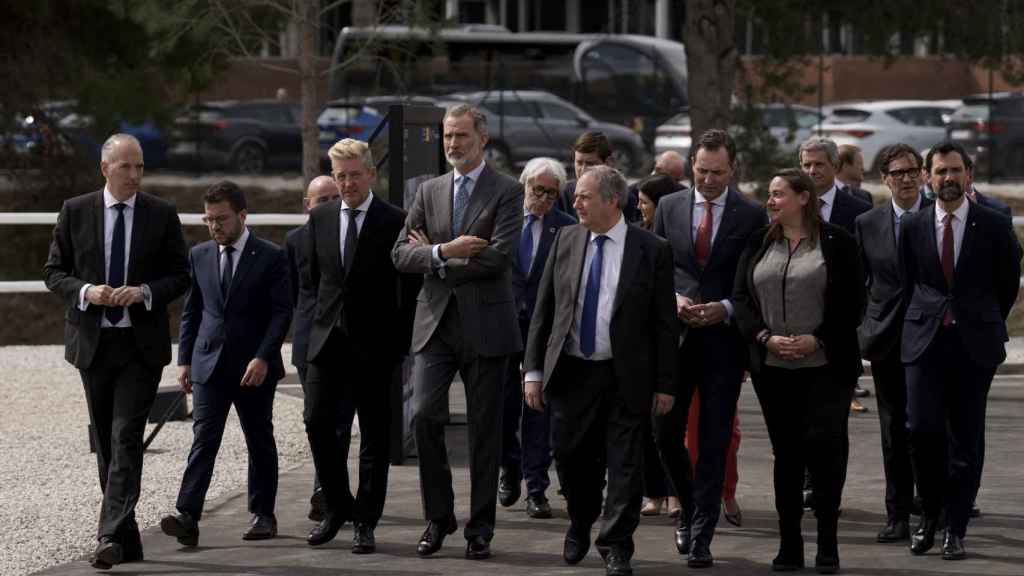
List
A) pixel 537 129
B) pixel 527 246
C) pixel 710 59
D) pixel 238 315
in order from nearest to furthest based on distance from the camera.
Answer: pixel 238 315, pixel 527 246, pixel 710 59, pixel 537 129

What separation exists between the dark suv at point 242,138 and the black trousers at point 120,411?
2583 centimetres

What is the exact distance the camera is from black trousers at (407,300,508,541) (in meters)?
9.34

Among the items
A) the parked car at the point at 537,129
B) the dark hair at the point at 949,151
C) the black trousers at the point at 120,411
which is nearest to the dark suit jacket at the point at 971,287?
the dark hair at the point at 949,151

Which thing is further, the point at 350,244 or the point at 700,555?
the point at 350,244

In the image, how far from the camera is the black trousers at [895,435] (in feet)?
31.7

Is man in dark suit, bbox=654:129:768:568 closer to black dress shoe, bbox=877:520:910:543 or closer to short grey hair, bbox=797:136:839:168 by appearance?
black dress shoe, bbox=877:520:910:543

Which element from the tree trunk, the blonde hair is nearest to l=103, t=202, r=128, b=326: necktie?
the blonde hair

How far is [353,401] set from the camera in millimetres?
9656

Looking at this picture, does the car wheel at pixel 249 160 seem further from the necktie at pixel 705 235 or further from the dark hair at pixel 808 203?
the dark hair at pixel 808 203

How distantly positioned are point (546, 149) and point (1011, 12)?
11.7 meters

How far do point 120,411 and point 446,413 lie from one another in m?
1.43

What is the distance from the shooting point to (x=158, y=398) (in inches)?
518

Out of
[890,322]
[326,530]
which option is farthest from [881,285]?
[326,530]

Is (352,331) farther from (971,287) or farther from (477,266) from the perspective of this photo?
(971,287)
